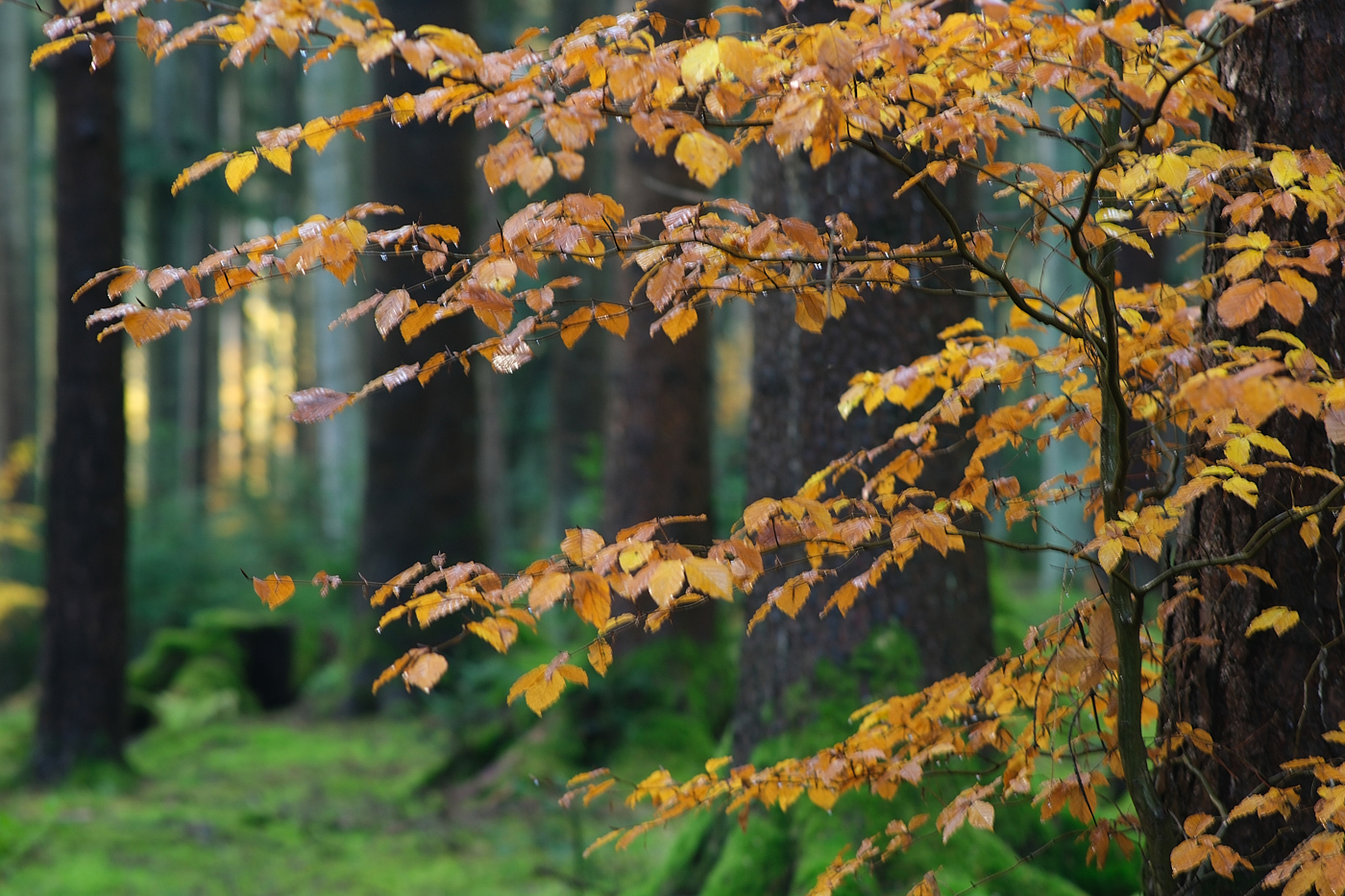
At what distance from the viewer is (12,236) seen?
1288 cm

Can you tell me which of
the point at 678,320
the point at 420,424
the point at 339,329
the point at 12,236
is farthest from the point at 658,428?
the point at 12,236

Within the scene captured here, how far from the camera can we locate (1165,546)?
7.52ft

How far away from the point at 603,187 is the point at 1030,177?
13.3 m

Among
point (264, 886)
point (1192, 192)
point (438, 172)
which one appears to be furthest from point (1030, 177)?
point (438, 172)

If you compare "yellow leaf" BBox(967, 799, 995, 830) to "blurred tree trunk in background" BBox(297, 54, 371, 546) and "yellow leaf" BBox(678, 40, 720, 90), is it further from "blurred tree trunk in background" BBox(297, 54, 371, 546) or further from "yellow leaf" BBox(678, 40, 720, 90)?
"blurred tree trunk in background" BBox(297, 54, 371, 546)

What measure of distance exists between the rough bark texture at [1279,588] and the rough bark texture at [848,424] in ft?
4.38

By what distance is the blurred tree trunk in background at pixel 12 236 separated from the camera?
12578 millimetres

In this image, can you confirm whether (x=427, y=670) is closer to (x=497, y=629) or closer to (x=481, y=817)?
(x=497, y=629)

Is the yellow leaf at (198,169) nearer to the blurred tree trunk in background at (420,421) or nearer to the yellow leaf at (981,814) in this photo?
the yellow leaf at (981,814)

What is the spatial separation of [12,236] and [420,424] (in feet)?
26.7

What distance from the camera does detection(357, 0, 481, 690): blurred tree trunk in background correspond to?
8.27 m

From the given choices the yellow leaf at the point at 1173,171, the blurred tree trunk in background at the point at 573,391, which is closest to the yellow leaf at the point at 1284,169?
the yellow leaf at the point at 1173,171

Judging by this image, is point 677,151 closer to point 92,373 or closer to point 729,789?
point 729,789

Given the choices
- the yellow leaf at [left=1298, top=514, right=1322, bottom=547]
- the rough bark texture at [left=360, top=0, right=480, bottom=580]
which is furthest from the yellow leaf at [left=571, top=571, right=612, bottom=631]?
the rough bark texture at [left=360, top=0, right=480, bottom=580]
